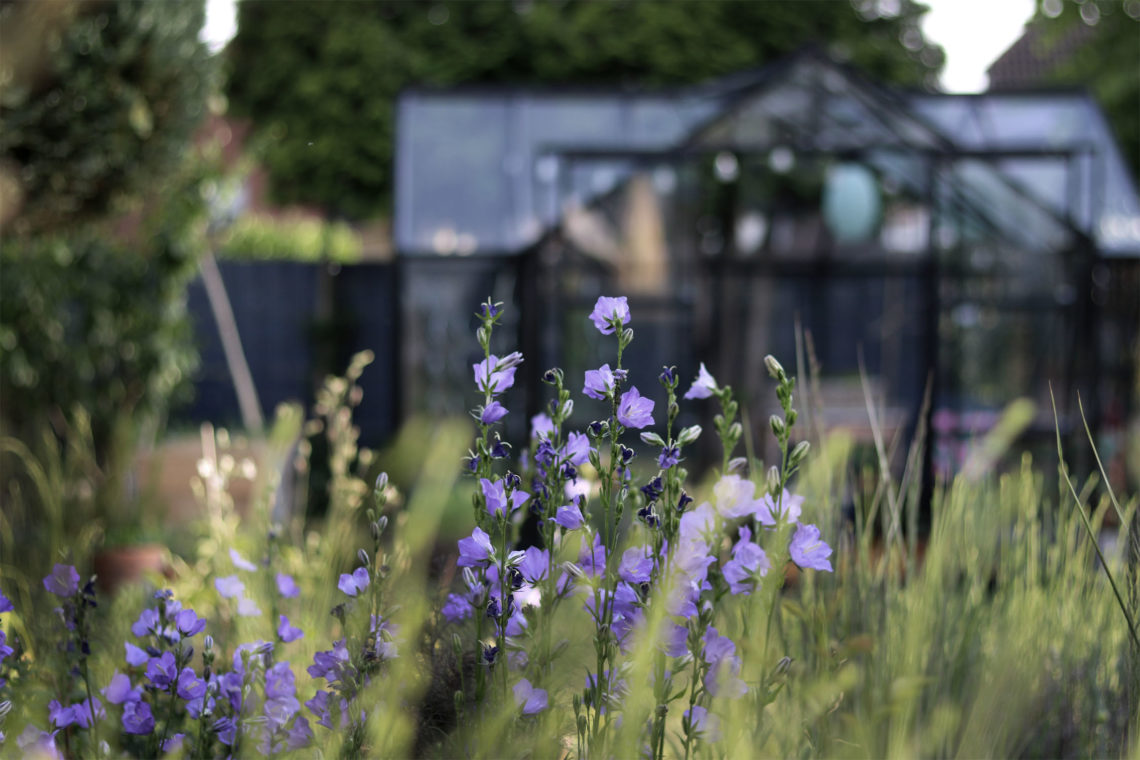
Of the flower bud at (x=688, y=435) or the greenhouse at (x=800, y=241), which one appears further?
the greenhouse at (x=800, y=241)

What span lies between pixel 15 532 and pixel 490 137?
4122 millimetres

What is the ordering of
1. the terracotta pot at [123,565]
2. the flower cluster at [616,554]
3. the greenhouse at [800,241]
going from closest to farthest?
1. the flower cluster at [616,554]
2. the terracotta pot at [123,565]
3. the greenhouse at [800,241]

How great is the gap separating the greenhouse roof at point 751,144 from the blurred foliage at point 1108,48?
4.80 m

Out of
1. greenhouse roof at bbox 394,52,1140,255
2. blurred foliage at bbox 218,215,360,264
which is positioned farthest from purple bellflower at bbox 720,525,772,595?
blurred foliage at bbox 218,215,360,264

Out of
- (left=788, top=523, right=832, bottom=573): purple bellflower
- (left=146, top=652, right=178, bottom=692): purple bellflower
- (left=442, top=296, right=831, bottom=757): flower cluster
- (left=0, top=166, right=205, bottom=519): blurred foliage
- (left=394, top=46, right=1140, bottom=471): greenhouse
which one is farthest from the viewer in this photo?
(left=394, top=46, right=1140, bottom=471): greenhouse

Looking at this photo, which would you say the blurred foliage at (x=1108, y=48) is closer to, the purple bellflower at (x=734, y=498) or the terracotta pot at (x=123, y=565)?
the terracotta pot at (x=123, y=565)

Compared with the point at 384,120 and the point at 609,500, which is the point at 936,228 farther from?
the point at 384,120

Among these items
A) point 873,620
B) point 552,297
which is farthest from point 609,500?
point 552,297

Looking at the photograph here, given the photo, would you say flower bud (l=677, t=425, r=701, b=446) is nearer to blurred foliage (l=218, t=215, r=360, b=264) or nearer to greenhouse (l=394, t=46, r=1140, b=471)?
greenhouse (l=394, t=46, r=1140, b=471)

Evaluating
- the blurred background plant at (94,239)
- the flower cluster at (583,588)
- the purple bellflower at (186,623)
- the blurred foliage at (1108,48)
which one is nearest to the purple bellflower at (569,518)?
the flower cluster at (583,588)

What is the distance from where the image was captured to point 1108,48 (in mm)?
12547

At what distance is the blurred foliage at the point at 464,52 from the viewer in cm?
1812

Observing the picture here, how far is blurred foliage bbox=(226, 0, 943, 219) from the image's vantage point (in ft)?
59.5

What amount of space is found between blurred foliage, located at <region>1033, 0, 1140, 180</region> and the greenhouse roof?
4.80 metres
